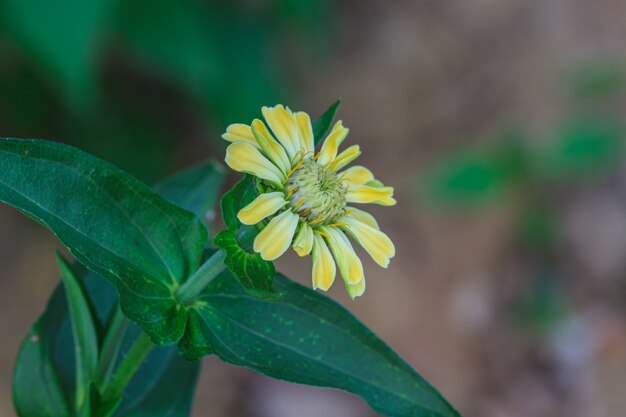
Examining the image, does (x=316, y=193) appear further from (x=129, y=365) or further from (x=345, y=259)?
(x=129, y=365)

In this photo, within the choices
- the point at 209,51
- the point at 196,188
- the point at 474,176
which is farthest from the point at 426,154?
the point at 196,188

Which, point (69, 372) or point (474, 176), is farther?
point (474, 176)

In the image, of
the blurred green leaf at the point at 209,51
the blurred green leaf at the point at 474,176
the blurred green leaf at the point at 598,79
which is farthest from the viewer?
the blurred green leaf at the point at 598,79

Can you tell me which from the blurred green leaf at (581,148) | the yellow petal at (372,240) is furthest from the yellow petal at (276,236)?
the blurred green leaf at (581,148)

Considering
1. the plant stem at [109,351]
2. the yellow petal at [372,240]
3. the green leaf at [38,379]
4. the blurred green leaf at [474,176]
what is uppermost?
the blurred green leaf at [474,176]

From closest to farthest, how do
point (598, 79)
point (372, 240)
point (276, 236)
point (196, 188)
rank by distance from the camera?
point (276, 236), point (372, 240), point (196, 188), point (598, 79)

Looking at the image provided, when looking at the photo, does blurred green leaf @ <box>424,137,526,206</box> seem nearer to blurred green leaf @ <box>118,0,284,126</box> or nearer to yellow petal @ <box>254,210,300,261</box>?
blurred green leaf @ <box>118,0,284,126</box>

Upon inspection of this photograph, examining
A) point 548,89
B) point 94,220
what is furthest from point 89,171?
point 548,89

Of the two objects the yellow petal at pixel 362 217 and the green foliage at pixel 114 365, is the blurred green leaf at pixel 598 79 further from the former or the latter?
the yellow petal at pixel 362 217
